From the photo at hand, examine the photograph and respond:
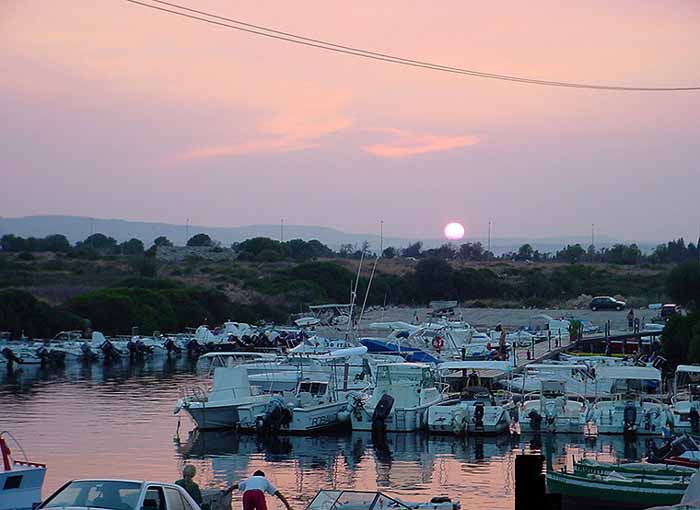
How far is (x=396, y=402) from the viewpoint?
129ft

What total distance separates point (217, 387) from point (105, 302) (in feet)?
155

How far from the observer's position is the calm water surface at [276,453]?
29.7 meters

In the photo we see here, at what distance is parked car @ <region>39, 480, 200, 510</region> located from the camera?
586 inches

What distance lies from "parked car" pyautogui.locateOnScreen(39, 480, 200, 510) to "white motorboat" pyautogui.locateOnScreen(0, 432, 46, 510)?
490 cm

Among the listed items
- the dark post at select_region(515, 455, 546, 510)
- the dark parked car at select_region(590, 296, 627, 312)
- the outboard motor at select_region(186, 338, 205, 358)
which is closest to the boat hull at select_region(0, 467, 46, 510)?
the dark post at select_region(515, 455, 546, 510)

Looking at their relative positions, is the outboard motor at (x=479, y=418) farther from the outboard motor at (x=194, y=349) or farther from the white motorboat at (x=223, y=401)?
the outboard motor at (x=194, y=349)

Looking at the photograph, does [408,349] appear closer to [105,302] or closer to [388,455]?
[388,455]

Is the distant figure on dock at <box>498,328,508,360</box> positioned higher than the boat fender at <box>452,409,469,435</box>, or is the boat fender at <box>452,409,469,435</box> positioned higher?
the distant figure on dock at <box>498,328,508,360</box>

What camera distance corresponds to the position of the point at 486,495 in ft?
91.6

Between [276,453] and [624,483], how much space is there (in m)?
14.1

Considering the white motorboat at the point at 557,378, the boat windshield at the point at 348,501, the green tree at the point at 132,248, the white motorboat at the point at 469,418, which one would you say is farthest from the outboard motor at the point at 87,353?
the green tree at the point at 132,248

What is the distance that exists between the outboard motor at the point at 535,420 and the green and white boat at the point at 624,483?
12.0m

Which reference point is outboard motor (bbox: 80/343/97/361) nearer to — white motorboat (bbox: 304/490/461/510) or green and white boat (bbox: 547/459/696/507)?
green and white boat (bbox: 547/459/696/507)

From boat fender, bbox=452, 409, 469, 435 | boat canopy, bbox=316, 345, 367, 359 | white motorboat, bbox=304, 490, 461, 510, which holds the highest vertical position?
boat canopy, bbox=316, 345, 367, 359
